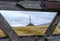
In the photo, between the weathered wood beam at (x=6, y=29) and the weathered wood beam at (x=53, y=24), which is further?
the weathered wood beam at (x=53, y=24)

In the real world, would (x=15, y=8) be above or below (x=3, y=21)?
above

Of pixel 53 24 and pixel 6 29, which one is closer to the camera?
pixel 6 29

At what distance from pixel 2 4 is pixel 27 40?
1603mm

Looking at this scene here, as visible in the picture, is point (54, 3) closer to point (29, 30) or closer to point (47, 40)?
point (47, 40)

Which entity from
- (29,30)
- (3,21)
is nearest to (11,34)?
(3,21)

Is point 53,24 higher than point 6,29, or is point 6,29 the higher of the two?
point 6,29

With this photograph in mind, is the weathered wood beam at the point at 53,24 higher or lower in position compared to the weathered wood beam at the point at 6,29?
lower

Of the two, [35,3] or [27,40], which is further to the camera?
[27,40]

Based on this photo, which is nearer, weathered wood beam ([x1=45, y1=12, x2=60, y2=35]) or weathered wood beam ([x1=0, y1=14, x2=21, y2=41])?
weathered wood beam ([x1=0, y1=14, x2=21, y2=41])

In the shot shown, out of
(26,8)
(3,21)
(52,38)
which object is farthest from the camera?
(52,38)

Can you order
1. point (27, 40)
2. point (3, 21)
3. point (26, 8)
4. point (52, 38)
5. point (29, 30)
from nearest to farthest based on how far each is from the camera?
point (26, 8) → point (3, 21) → point (27, 40) → point (52, 38) → point (29, 30)

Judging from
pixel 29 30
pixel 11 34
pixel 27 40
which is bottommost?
pixel 29 30

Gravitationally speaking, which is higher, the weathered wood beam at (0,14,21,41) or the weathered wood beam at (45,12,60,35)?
the weathered wood beam at (0,14,21,41)

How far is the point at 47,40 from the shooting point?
16.1 ft
